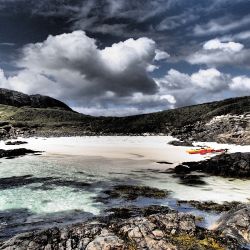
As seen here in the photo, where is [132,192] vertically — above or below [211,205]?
above

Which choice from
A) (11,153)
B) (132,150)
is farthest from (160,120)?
(11,153)

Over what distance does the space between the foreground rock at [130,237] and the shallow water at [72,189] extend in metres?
4.59

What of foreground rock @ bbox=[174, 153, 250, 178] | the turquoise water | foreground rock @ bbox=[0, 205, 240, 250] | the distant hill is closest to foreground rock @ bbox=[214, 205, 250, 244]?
foreground rock @ bbox=[0, 205, 240, 250]

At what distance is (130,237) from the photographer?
1455cm

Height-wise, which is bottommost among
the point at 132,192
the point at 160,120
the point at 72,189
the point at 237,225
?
the point at 132,192

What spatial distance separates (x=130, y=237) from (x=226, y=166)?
1008 inches

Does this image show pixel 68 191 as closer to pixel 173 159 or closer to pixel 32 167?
pixel 32 167

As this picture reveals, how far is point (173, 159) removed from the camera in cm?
5178

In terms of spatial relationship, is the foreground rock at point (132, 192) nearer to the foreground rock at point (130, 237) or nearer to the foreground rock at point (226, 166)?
the foreground rock at point (226, 166)

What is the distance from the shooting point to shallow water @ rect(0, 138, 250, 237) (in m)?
22.0

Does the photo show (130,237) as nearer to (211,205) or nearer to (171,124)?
(211,205)

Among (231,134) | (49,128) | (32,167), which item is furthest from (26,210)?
(49,128)

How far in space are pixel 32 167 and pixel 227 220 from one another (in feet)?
104

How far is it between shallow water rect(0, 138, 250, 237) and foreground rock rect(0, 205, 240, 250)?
459 cm
